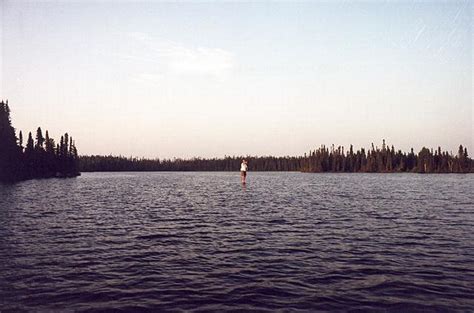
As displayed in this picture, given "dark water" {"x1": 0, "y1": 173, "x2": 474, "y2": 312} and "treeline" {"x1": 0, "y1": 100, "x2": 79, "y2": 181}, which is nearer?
"dark water" {"x1": 0, "y1": 173, "x2": 474, "y2": 312}

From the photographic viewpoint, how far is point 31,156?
460ft

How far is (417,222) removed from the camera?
88.9 ft

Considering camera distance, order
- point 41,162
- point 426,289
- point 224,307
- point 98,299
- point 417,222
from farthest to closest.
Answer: point 41,162 → point 417,222 → point 426,289 → point 98,299 → point 224,307

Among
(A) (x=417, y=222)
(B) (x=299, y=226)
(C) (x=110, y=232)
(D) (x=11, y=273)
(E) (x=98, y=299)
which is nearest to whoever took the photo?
(E) (x=98, y=299)

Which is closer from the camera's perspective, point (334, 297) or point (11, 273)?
point (334, 297)

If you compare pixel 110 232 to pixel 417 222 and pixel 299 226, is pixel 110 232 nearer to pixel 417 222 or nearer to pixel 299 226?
pixel 299 226

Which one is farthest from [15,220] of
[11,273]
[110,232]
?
[11,273]

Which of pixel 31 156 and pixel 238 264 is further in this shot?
pixel 31 156

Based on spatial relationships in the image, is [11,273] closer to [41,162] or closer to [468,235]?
[468,235]

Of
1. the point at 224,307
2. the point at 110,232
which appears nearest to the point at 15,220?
the point at 110,232

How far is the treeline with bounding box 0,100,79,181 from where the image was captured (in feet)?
396

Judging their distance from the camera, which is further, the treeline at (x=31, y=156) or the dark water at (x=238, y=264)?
the treeline at (x=31, y=156)

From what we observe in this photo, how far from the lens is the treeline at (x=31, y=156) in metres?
121

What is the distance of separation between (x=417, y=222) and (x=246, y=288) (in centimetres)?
2032
